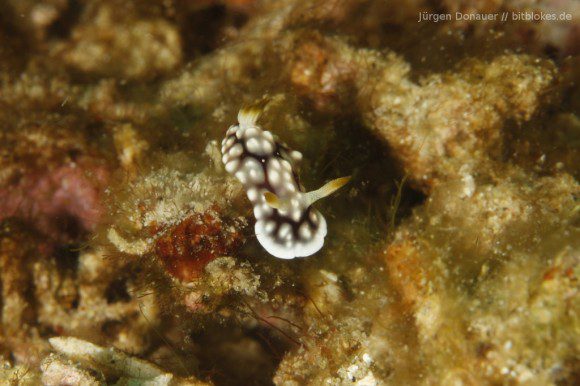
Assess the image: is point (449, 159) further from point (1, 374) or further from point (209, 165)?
point (1, 374)

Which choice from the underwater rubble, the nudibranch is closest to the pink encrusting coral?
the underwater rubble

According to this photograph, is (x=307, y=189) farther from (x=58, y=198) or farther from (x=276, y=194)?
(x=58, y=198)

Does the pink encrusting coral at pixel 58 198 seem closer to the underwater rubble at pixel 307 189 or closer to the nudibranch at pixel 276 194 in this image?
the underwater rubble at pixel 307 189

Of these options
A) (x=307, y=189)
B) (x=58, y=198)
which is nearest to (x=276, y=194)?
(x=307, y=189)

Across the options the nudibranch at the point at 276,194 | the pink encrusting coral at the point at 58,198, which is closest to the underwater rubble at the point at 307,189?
the pink encrusting coral at the point at 58,198

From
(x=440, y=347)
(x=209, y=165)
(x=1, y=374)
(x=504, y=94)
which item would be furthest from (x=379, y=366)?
(x=1, y=374)
